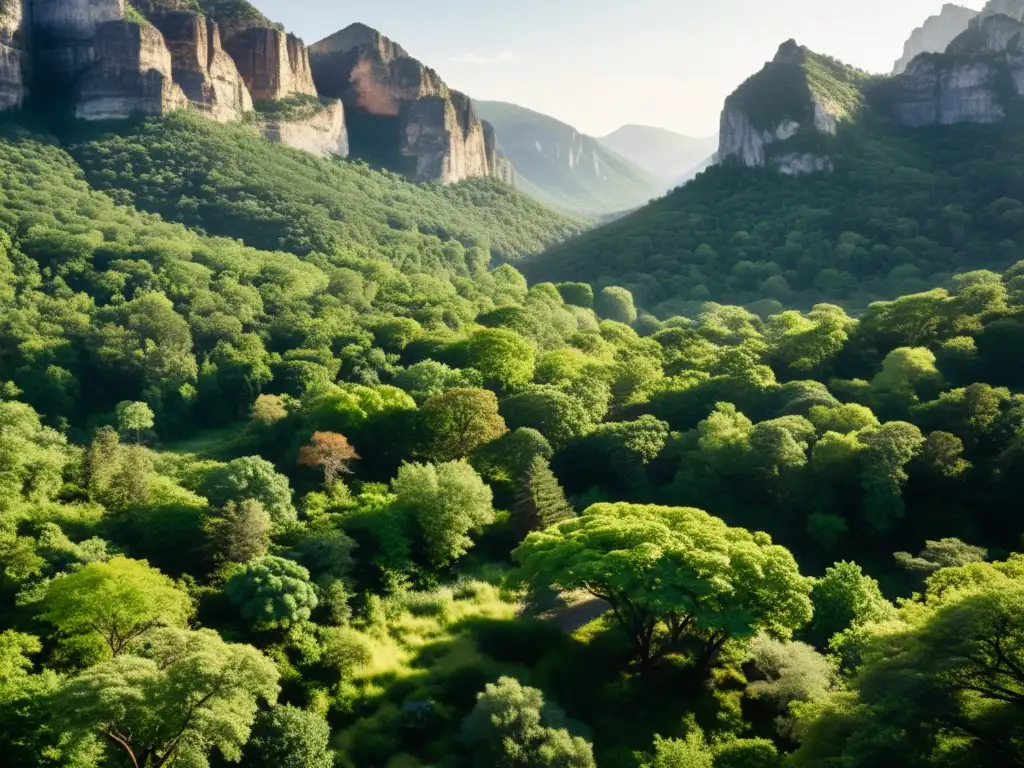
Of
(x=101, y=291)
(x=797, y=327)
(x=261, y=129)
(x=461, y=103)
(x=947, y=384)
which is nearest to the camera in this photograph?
(x=947, y=384)

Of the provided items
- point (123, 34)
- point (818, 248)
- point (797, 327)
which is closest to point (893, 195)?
point (818, 248)

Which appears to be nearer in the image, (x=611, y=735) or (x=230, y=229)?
(x=611, y=735)

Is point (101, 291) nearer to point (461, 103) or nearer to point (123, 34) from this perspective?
point (123, 34)

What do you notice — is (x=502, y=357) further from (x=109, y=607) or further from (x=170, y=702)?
(x=170, y=702)

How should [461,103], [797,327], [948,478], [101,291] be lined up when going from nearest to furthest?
[948,478]
[797,327]
[101,291]
[461,103]

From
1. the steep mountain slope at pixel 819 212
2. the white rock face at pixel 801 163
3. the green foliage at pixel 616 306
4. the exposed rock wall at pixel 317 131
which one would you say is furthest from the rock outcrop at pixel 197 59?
the white rock face at pixel 801 163

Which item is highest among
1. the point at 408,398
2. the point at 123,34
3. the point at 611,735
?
the point at 123,34

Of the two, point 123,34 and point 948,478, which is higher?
point 123,34
